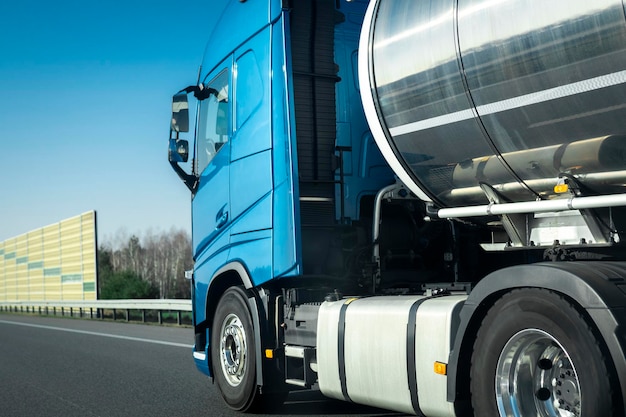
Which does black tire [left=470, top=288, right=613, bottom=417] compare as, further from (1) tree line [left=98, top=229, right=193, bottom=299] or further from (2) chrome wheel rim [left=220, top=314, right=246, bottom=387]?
(1) tree line [left=98, top=229, right=193, bottom=299]

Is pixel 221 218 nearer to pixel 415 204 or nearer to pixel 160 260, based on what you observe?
pixel 415 204

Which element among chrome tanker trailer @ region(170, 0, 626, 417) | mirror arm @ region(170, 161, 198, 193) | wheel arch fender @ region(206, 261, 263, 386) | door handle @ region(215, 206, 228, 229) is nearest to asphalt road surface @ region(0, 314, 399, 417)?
chrome tanker trailer @ region(170, 0, 626, 417)

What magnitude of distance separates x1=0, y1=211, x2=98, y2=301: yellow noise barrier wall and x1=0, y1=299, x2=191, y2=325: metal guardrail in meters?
0.49

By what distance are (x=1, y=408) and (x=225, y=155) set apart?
3303 millimetres

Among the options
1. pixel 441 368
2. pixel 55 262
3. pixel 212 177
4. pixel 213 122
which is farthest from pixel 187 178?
pixel 55 262

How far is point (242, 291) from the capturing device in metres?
7.69

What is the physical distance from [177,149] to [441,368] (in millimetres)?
4402

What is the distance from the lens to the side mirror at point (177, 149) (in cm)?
867

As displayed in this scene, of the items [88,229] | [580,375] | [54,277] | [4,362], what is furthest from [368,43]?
[54,277]

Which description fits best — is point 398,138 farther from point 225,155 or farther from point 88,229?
point 88,229

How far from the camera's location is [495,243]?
5.59 metres

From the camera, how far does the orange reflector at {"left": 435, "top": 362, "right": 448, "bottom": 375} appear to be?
502 cm

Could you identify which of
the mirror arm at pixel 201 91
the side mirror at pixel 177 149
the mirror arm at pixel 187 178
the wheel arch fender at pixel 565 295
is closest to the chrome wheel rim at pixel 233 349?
the mirror arm at pixel 187 178

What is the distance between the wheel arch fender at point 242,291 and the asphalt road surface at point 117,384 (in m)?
0.73
